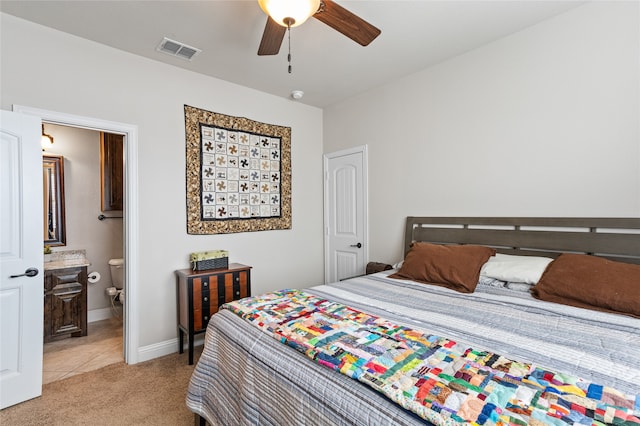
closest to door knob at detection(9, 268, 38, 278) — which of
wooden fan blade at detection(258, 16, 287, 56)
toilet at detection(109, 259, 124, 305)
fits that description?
toilet at detection(109, 259, 124, 305)

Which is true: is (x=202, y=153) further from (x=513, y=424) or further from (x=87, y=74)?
(x=513, y=424)

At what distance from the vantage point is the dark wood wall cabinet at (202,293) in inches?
110

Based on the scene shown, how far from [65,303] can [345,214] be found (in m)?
3.29

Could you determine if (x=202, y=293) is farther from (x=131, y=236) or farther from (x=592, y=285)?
(x=592, y=285)

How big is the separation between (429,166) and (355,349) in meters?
2.37

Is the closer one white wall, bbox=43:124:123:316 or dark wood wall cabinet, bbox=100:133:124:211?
white wall, bbox=43:124:123:316

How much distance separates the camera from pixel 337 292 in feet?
7.13

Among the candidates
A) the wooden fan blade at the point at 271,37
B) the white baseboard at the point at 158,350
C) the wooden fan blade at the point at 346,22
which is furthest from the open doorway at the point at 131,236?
the wooden fan blade at the point at 346,22

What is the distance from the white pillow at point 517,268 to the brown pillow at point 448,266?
0.07 m

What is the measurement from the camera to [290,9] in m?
1.60

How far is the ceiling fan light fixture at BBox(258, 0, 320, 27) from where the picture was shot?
1.57 meters

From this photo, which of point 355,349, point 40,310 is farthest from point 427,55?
point 40,310

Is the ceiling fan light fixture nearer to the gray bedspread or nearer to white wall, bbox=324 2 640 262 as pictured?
the gray bedspread

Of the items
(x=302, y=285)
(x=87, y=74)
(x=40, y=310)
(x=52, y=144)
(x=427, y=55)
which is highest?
(x=427, y=55)
